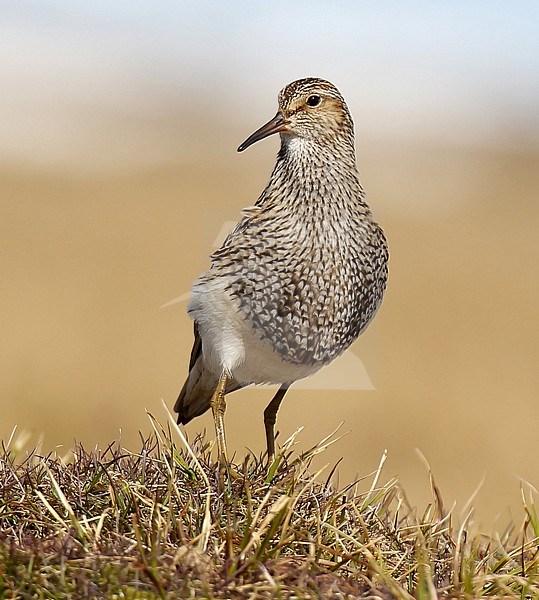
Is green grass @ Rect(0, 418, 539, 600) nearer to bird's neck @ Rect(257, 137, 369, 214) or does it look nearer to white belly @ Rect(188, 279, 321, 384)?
white belly @ Rect(188, 279, 321, 384)

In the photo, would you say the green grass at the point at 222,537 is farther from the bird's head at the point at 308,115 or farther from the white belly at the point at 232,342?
the bird's head at the point at 308,115

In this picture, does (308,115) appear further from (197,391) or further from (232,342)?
(197,391)

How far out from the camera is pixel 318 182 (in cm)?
361

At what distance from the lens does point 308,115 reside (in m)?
3.65

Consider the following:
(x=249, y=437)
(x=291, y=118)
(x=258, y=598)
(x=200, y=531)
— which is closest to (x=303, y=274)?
(x=291, y=118)

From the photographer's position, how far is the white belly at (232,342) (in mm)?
3561

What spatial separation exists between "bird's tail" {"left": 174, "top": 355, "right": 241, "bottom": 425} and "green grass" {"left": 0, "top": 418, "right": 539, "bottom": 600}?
732 millimetres

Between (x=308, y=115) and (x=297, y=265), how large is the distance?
60 cm

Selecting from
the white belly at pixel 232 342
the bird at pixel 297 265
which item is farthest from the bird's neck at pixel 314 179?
the white belly at pixel 232 342

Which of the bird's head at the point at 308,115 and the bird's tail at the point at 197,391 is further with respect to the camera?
the bird's tail at the point at 197,391

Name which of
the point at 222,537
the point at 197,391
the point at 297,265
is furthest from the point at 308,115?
the point at 222,537

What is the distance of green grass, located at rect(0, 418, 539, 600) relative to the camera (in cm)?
239

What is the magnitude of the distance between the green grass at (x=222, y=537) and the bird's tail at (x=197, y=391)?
2.40ft

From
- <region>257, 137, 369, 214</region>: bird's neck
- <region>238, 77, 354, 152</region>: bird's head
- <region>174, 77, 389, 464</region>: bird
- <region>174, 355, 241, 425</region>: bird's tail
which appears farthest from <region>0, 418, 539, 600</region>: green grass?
<region>238, 77, 354, 152</region>: bird's head
